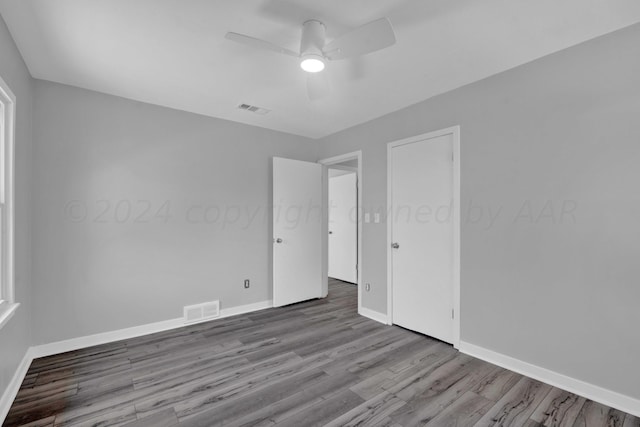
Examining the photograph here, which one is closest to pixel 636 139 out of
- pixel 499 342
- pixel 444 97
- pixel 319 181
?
pixel 444 97

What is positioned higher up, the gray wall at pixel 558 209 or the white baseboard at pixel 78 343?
the gray wall at pixel 558 209

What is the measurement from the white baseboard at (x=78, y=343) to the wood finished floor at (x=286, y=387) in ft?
0.23

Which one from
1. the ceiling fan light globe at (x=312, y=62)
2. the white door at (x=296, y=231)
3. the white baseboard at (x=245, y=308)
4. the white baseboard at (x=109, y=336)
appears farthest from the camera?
the white door at (x=296, y=231)

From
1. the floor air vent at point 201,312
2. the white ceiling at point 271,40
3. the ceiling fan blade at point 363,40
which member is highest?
the white ceiling at point 271,40

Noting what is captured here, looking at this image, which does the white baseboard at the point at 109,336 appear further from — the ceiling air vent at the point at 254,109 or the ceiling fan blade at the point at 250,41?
the ceiling fan blade at the point at 250,41

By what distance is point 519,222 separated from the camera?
249 centimetres

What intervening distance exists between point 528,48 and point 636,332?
2.11m

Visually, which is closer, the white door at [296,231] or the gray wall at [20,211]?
the gray wall at [20,211]

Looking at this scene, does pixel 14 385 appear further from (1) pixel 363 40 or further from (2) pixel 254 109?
(1) pixel 363 40

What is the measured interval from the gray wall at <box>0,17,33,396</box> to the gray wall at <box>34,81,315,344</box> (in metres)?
0.16

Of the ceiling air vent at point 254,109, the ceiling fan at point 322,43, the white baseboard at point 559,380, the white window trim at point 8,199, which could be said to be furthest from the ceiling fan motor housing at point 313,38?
the white baseboard at point 559,380

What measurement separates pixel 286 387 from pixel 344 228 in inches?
158

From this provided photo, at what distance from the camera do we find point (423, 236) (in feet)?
10.6

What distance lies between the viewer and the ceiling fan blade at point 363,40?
168cm
